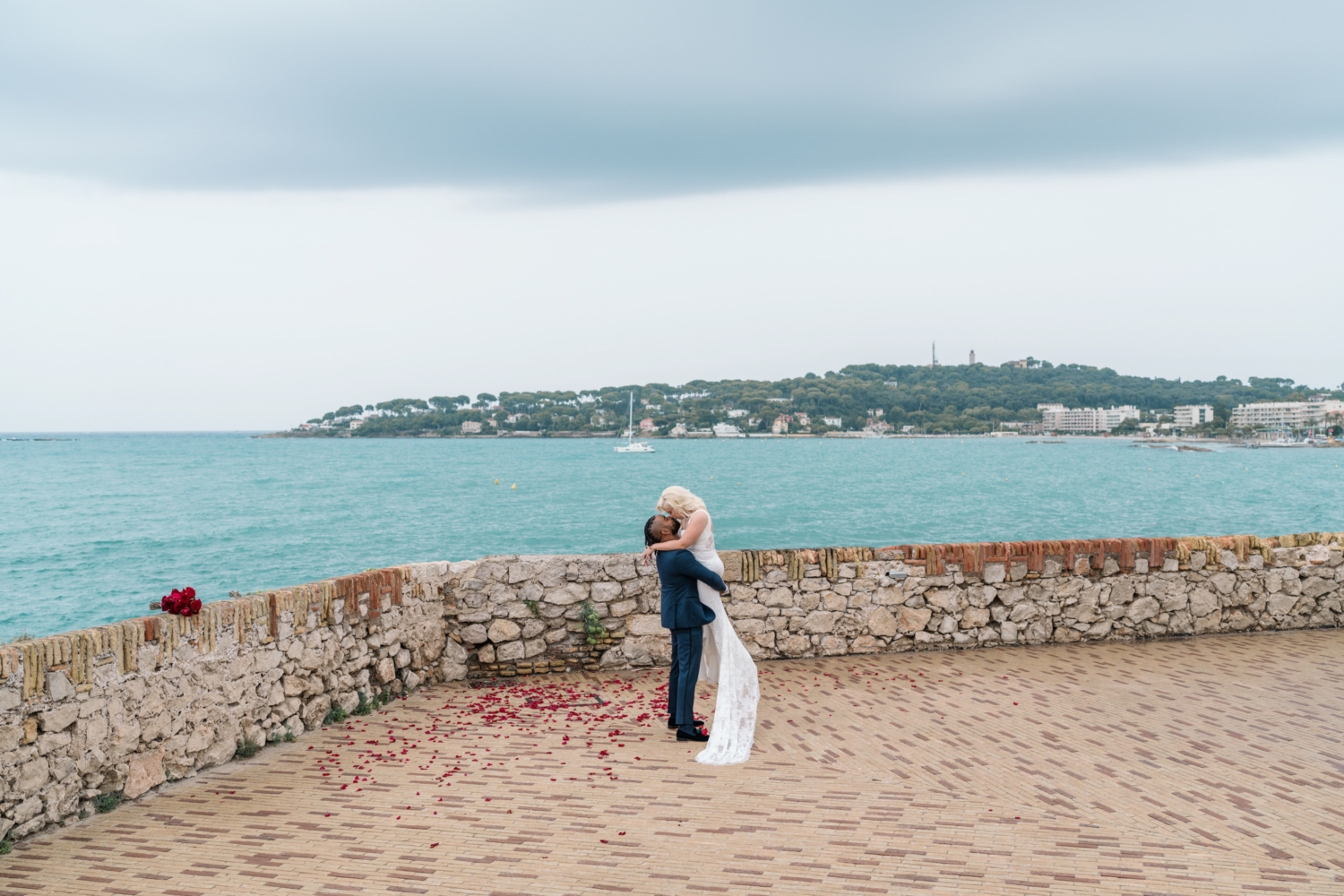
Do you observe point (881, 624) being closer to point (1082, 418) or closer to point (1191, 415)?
point (1082, 418)

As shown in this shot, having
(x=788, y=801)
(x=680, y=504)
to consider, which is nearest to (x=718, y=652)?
(x=680, y=504)

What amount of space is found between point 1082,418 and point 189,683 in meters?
179

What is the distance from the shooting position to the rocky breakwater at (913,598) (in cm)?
782

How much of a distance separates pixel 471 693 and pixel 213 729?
2.14 metres

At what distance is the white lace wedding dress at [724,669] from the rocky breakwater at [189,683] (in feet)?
8.80

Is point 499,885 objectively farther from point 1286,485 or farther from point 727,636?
point 1286,485

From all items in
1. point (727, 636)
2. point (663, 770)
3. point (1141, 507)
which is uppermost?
point (727, 636)

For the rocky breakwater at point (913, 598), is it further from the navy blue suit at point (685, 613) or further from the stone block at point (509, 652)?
the navy blue suit at point (685, 613)

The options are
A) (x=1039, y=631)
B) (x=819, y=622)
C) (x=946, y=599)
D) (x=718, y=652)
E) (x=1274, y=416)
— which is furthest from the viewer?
(x=1274, y=416)

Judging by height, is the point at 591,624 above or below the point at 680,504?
below

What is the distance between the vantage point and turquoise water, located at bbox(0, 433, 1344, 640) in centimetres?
3834

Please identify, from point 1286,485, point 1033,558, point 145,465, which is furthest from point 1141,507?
point 145,465

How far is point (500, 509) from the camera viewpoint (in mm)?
60156

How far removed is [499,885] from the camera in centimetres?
409
